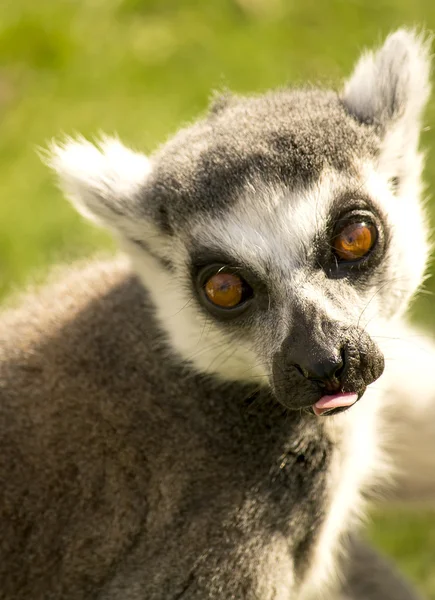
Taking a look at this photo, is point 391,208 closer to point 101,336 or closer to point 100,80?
point 101,336

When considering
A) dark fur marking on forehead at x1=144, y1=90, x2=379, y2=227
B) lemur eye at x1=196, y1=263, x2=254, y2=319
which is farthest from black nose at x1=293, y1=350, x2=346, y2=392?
dark fur marking on forehead at x1=144, y1=90, x2=379, y2=227

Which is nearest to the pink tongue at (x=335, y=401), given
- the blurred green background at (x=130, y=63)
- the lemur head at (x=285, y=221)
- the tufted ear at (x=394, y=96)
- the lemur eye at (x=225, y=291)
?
the lemur head at (x=285, y=221)

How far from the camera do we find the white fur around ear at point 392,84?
342 cm

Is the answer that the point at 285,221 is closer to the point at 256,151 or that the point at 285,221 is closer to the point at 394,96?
the point at 256,151

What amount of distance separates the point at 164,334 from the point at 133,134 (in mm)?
3375

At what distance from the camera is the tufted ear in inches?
134

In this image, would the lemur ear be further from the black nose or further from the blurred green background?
the blurred green background

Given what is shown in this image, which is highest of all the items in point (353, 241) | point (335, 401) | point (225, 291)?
point (225, 291)

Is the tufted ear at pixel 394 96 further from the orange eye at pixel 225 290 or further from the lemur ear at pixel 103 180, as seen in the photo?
the lemur ear at pixel 103 180

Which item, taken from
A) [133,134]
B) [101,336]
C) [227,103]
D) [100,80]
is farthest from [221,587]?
[100,80]

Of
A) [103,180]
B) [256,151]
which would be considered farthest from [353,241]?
[103,180]

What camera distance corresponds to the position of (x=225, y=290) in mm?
3105

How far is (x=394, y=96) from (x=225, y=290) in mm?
1027

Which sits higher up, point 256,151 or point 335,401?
point 256,151
